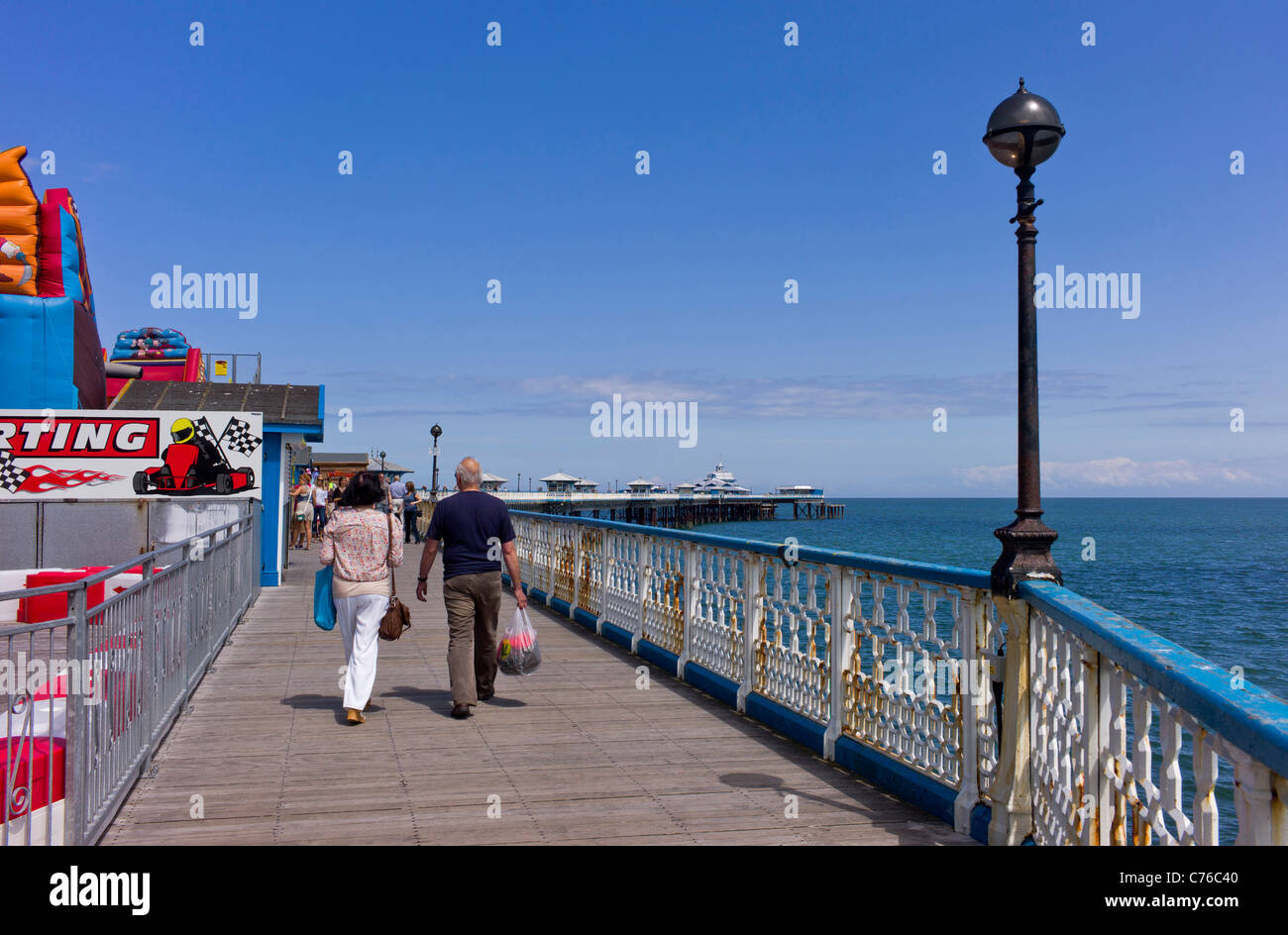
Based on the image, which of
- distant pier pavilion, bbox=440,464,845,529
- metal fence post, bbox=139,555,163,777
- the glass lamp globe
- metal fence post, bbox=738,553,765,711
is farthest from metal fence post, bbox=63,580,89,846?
distant pier pavilion, bbox=440,464,845,529

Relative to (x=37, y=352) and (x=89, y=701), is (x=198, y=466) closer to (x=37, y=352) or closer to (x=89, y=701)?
(x=37, y=352)

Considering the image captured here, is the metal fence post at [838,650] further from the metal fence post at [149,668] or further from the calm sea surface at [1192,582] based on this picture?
the calm sea surface at [1192,582]

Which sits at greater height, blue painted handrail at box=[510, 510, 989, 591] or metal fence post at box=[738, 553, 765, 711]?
blue painted handrail at box=[510, 510, 989, 591]

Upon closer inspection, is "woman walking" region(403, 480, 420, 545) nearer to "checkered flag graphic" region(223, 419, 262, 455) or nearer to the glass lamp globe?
"checkered flag graphic" region(223, 419, 262, 455)

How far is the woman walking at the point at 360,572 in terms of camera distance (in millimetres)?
7418

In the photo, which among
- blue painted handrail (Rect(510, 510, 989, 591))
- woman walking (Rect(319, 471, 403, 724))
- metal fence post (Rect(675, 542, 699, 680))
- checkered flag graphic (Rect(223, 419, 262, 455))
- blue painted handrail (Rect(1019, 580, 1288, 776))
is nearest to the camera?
blue painted handrail (Rect(1019, 580, 1288, 776))

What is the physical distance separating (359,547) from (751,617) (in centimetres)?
295

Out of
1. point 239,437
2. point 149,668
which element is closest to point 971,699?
point 149,668

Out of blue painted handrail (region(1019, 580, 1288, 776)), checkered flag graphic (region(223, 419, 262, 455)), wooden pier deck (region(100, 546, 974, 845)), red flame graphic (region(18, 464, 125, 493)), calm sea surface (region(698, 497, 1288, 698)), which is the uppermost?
checkered flag graphic (region(223, 419, 262, 455))

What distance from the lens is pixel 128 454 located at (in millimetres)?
15961

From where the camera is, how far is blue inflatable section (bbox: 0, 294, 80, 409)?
17.7m
